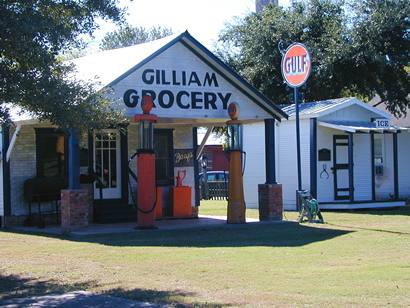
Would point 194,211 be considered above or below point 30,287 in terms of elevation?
→ above

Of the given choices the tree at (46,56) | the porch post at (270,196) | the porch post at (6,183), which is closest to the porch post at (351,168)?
the porch post at (270,196)

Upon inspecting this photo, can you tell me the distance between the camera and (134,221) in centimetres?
1948

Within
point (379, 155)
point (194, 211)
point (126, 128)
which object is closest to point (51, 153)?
point (126, 128)

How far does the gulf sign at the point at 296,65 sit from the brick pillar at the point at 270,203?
3059 mm

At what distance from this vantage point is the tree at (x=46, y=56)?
355 inches

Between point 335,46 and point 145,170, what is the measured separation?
16.3 meters

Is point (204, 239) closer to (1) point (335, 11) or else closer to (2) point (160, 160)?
(2) point (160, 160)

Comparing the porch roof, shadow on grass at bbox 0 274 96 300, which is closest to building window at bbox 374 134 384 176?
the porch roof

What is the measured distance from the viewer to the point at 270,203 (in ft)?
61.8

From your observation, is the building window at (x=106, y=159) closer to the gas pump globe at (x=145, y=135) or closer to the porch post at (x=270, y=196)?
the gas pump globe at (x=145, y=135)

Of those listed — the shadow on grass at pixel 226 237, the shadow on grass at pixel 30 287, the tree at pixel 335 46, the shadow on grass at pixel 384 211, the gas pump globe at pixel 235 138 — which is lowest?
the shadow on grass at pixel 30 287

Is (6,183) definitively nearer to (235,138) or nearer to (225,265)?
(235,138)

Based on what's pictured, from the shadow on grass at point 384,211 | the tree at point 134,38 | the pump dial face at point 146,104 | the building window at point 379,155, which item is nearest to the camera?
the pump dial face at point 146,104

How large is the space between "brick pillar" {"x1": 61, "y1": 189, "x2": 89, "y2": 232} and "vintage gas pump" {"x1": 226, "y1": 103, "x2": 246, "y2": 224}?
403 cm
